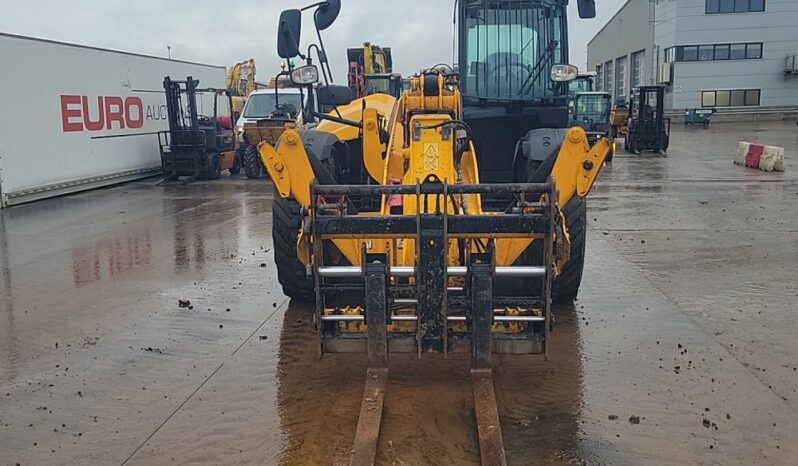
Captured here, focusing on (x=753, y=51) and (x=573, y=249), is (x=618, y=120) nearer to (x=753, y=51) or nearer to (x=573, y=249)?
(x=753, y=51)

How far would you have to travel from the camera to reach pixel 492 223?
4.14m

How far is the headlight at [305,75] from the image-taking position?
5359 millimetres

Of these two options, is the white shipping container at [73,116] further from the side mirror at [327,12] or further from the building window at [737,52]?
the building window at [737,52]

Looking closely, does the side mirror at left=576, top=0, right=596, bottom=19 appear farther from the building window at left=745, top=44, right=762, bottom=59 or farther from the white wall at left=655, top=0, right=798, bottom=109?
the building window at left=745, top=44, right=762, bottom=59

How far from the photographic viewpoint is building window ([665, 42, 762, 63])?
45.3 m

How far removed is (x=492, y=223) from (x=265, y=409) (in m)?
1.79

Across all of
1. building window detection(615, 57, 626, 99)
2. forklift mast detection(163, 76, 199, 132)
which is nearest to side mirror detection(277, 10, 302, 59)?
forklift mast detection(163, 76, 199, 132)

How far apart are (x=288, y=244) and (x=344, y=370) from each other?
1.43 metres

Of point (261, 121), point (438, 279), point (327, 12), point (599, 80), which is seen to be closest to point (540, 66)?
point (327, 12)

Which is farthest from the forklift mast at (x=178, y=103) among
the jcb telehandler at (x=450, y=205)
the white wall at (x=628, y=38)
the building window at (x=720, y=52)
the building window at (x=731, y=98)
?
the white wall at (x=628, y=38)

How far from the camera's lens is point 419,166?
202 inches

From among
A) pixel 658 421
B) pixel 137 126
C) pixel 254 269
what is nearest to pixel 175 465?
pixel 658 421

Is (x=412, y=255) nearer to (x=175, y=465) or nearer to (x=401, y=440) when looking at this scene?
(x=401, y=440)

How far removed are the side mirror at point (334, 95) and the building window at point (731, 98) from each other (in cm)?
4486
